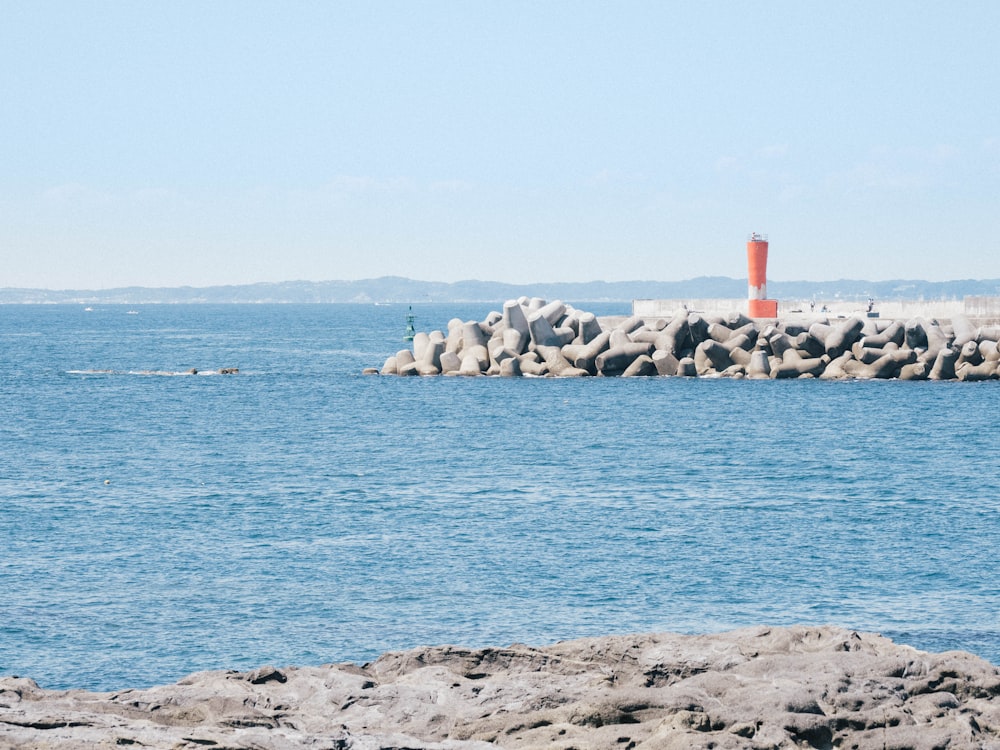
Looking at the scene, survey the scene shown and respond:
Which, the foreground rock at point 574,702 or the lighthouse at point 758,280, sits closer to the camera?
the foreground rock at point 574,702

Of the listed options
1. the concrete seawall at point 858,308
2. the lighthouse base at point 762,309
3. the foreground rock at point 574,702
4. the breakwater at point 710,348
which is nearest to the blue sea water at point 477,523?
the breakwater at point 710,348

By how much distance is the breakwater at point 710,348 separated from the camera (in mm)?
45047

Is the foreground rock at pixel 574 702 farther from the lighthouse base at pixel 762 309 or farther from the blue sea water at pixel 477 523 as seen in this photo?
the lighthouse base at pixel 762 309

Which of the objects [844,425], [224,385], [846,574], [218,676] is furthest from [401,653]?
[224,385]

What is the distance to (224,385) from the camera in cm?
4966

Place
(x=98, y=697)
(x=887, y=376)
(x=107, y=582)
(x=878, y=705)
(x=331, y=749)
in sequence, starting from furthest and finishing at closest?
(x=887, y=376), (x=107, y=582), (x=98, y=697), (x=878, y=705), (x=331, y=749)

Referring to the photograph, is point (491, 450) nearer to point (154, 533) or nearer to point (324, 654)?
point (154, 533)

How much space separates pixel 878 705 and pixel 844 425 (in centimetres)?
2647

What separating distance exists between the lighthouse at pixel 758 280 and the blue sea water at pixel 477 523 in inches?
335

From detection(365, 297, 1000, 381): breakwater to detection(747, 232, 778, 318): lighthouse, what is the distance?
271 cm

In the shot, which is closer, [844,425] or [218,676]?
[218,676]

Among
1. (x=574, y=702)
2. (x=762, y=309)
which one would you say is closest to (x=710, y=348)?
(x=762, y=309)

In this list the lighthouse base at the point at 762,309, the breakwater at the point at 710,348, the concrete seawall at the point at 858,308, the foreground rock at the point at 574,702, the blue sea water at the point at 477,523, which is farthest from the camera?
the lighthouse base at the point at 762,309

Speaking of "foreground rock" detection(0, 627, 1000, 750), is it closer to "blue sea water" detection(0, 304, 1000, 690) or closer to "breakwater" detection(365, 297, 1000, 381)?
"blue sea water" detection(0, 304, 1000, 690)
